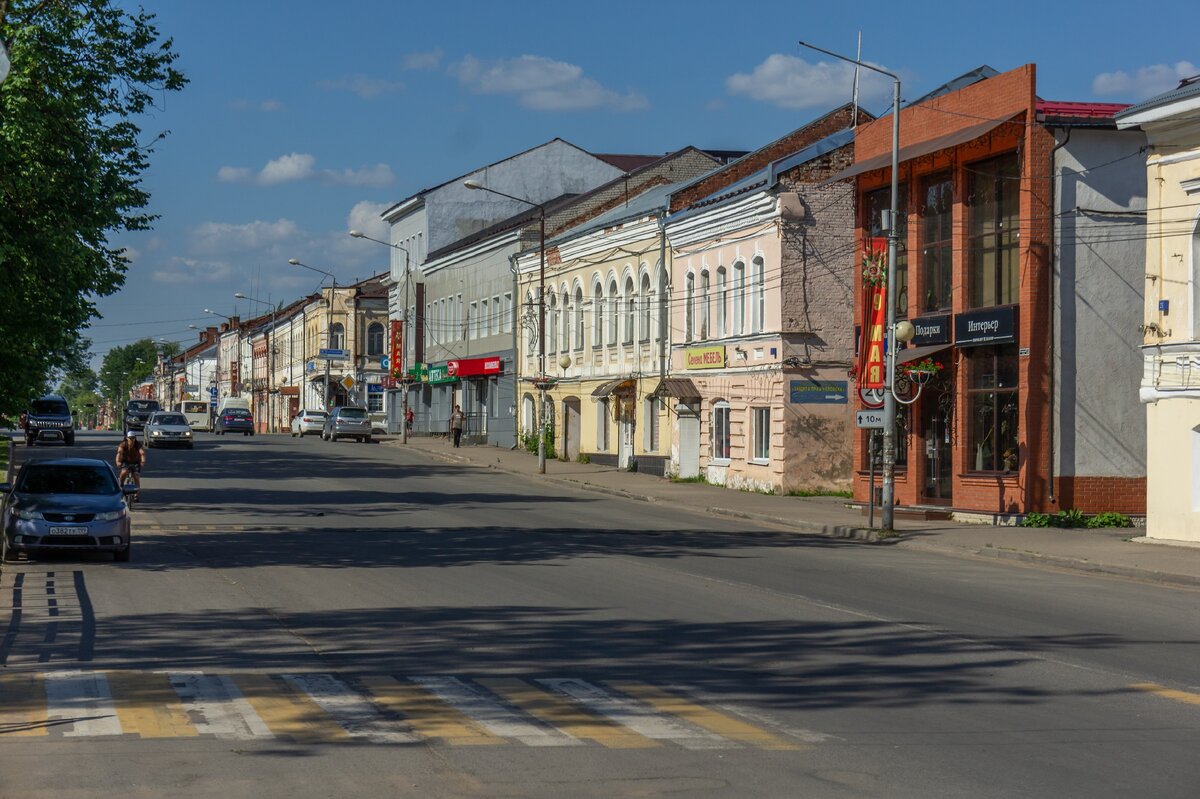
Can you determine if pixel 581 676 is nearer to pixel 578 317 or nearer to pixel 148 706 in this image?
pixel 148 706

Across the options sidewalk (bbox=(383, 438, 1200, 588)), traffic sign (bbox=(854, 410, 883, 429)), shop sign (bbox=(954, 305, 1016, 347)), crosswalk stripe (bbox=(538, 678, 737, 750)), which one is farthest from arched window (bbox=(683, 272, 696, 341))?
crosswalk stripe (bbox=(538, 678, 737, 750))

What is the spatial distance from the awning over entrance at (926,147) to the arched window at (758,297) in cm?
447

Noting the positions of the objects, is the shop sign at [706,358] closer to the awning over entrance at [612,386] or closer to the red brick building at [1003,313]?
the awning over entrance at [612,386]

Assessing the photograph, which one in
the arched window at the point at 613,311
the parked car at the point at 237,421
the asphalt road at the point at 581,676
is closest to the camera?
the asphalt road at the point at 581,676

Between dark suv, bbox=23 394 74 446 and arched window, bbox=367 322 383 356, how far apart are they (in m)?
32.3

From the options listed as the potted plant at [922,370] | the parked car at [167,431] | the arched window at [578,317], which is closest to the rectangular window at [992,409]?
the potted plant at [922,370]

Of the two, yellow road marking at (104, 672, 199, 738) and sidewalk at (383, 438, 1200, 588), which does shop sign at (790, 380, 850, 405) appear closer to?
sidewalk at (383, 438, 1200, 588)

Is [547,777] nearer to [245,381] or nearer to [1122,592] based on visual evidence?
[1122,592]

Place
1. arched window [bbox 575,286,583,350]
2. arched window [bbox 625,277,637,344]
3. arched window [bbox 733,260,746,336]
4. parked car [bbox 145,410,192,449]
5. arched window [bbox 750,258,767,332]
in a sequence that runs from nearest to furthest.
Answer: arched window [bbox 750,258,767,332], arched window [bbox 733,260,746,336], arched window [bbox 625,277,637,344], arched window [bbox 575,286,583,350], parked car [bbox 145,410,192,449]

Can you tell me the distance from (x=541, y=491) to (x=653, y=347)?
8.67 meters

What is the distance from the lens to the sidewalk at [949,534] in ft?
72.8

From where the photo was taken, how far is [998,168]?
99.2ft

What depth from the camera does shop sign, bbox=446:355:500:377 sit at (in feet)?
213

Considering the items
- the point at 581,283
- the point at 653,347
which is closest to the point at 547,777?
the point at 653,347
